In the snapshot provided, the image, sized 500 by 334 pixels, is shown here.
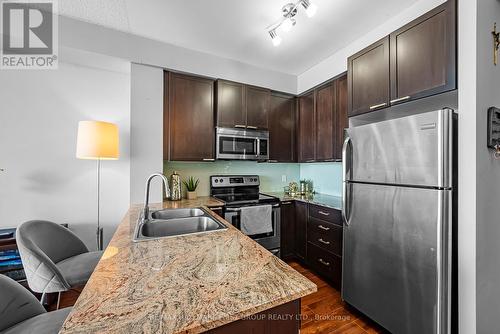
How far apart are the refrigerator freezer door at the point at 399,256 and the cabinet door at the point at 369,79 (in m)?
0.78

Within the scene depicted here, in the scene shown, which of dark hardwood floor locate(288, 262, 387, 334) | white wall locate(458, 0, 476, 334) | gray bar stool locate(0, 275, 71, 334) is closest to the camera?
gray bar stool locate(0, 275, 71, 334)

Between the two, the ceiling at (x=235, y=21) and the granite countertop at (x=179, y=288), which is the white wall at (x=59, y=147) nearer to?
the ceiling at (x=235, y=21)

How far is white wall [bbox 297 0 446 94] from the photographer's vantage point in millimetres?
1823

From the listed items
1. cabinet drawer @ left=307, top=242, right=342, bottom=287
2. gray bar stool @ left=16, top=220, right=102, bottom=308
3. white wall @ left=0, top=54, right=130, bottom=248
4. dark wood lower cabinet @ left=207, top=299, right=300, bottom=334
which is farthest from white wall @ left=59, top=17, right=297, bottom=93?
dark wood lower cabinet @ left=207, top=299, right=300, bottom=334

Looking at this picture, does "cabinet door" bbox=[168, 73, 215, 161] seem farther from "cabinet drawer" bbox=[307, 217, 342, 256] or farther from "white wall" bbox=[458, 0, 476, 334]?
"white wall" bbox=[458, 0, 476, 334]

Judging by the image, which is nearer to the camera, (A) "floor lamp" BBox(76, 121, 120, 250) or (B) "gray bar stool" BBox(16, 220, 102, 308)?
(B) "gray bar stool" BBox(16, 220, 102, 308)

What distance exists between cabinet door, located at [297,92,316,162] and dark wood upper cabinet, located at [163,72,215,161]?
1348 millimetres

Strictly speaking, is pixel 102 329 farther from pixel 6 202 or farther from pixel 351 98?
pixel 6 202

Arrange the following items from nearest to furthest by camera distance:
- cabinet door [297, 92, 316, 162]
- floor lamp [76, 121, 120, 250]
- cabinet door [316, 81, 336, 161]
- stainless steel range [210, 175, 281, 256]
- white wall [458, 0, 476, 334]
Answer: white wall [458, 0, 476, 334] < floor lamp [76, 121, 120, 250] < stainless steel range [210, 175, 281, 256] < cabinet door [316, 81, 336, 161] < cabinet door [297, 92, 316, 162]

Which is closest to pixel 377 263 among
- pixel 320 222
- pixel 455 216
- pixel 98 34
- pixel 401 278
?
pixel 401 278

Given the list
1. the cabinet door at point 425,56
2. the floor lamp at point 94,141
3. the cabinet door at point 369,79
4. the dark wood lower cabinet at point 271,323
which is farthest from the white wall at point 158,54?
the dark wood lower cabinet at point 271,323

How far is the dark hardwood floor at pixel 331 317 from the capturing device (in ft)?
5.67

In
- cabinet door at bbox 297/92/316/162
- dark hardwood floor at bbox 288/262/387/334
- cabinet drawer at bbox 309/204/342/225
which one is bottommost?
dark hardwood floor at bbox 288/262/387/334

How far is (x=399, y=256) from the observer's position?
60.6 inches
